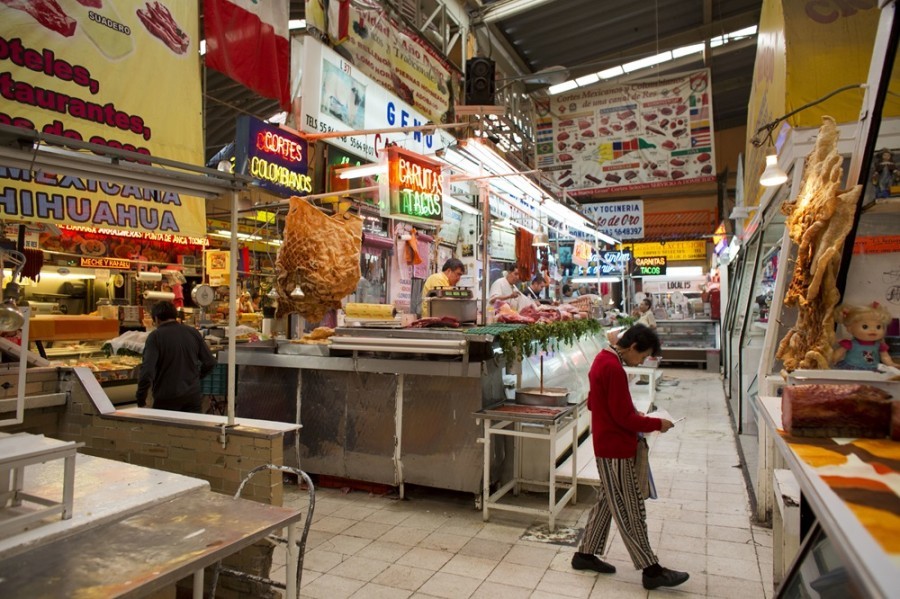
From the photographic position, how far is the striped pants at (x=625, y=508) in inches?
149

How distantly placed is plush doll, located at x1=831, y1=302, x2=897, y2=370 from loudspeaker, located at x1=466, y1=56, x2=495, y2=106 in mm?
4343

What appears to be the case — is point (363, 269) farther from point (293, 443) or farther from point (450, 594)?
point (450, 594)

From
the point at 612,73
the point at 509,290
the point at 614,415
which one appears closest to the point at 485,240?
the point at 509,290

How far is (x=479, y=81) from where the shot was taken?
6.71 m

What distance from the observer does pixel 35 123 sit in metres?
4.63

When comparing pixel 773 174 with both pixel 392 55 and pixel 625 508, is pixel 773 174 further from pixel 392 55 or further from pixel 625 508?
pixel 392 55

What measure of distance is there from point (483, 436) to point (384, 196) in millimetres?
2746

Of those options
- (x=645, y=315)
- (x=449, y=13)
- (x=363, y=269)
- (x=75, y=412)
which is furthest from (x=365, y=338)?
(x=645, y=315)

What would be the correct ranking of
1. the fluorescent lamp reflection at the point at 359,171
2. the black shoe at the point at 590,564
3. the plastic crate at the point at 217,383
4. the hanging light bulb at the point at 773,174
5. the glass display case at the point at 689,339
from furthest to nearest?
the glass display case at the point at 689,339
the plastic crate at the point at 217,383
the fluorescent lamp reflection at the point at 359,171
the hanging light bulb at the point at 773,174
the black shoe at the point at 590,564

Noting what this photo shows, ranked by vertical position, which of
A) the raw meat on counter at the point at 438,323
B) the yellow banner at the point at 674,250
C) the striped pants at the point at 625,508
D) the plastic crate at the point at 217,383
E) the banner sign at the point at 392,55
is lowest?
the striped pants at the point at 625,508

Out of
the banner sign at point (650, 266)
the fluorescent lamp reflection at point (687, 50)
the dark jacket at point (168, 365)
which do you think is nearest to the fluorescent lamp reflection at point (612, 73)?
the fluorescent lamp reflection at point (687, 50)

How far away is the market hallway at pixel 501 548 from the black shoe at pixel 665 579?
47 millimetres

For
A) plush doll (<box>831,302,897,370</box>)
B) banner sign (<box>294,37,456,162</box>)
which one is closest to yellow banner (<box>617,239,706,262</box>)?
banner sign (<box>294,37,456,162</box>)

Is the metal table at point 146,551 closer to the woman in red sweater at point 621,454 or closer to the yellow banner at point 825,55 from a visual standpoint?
the woman in red sweater at point 621,454
